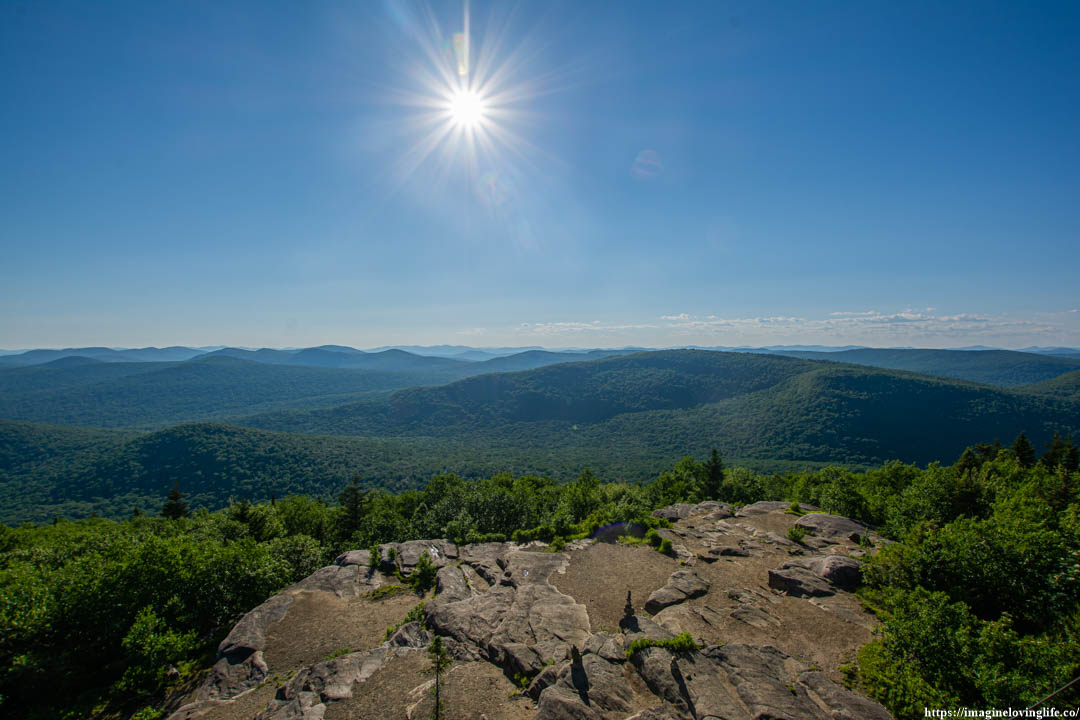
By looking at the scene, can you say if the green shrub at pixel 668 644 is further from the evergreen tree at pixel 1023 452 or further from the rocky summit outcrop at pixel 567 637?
the evergreen tree at pixel 1023 452

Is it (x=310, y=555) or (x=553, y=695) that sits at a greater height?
(x=553, y=695)

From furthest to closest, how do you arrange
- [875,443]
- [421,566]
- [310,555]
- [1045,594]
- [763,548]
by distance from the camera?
[875,443] < [310,555] < [763,548] < [421,566] < [1045,594]

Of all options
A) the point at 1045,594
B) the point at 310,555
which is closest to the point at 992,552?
the point at 1045,594

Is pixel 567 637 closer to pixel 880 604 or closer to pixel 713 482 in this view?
pixel 880 604

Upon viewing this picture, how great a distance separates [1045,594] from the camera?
1532 centimetres

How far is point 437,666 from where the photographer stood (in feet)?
46.3

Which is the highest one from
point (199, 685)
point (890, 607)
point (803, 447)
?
point (890, 607)

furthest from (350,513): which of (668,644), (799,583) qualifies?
(799,583)

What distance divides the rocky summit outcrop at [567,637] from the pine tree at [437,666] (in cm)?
33

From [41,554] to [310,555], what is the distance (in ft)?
60.3

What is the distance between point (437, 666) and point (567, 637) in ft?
20.1

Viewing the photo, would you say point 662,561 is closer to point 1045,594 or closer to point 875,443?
point 1045,594

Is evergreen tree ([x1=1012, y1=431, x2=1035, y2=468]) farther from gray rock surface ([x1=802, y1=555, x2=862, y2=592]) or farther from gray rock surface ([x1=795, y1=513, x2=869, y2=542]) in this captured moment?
gray rock surface ([x1=802, y1=555, x2=862, y2=592])

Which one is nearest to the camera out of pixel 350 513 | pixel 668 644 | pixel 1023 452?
pixel 668 644
